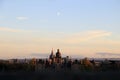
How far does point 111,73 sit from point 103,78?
1026 millimetres

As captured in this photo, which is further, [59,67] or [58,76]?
[59,67]

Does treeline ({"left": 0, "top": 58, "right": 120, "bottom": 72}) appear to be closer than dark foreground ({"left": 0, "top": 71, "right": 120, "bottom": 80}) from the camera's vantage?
No

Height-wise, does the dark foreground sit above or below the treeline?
below

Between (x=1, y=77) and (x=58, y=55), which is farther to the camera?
(x=58, y=55)

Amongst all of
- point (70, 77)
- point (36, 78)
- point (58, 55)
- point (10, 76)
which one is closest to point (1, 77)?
point (10, 76)

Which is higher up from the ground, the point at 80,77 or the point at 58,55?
the point at 58,55

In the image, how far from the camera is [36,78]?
19734 mm

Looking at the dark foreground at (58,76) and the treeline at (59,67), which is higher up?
the treeline at (59,67)

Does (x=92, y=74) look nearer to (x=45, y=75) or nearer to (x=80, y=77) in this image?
(x=80, y=77)

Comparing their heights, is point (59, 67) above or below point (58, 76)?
above

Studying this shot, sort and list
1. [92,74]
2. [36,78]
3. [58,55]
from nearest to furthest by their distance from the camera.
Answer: [36,78], [92,74], [58,55]

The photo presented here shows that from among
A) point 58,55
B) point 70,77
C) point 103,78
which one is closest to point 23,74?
point 70,77

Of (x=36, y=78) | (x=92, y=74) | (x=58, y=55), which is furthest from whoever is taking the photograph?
(x=58, y=55)

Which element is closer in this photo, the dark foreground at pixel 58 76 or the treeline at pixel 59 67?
the dark foreground at pixel 58 76
